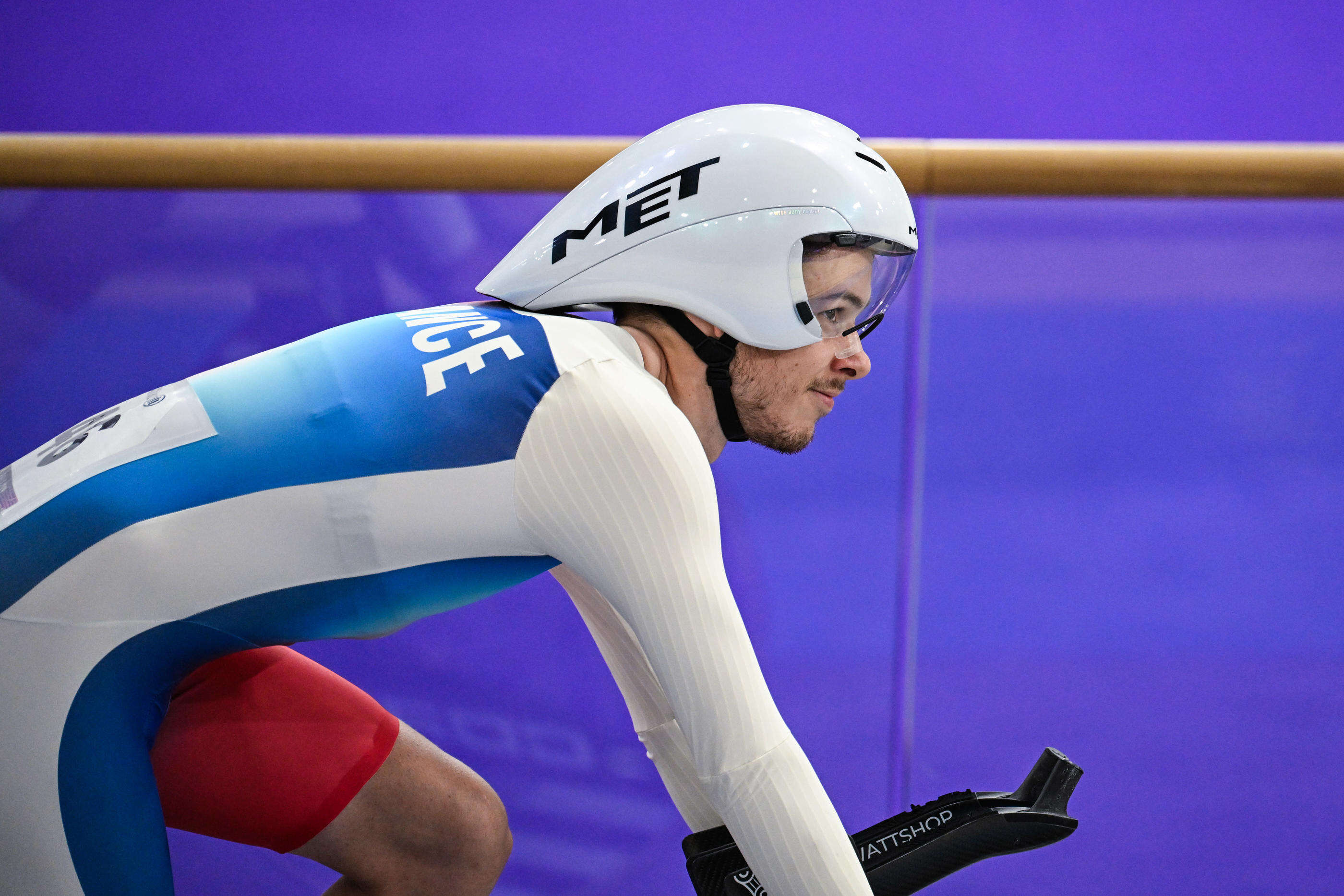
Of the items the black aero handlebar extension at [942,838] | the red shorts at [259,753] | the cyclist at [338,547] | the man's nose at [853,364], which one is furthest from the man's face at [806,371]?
the red shorts at [259,753]

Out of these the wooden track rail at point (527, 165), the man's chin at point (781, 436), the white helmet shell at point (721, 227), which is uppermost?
the wooden track rail at point (527, 165)

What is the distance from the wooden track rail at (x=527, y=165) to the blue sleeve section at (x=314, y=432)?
59 cm

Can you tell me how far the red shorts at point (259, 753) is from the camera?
2.78 ft

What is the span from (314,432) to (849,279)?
48 cm

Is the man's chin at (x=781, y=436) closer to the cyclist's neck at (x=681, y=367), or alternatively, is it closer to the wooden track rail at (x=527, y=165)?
the cyclist's neck at (x=681, y=367)

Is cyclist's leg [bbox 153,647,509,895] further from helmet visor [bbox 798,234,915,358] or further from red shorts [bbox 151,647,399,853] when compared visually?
helmet visor [bbox 798,234,915,358]

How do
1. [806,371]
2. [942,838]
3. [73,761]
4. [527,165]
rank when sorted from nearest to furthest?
[73,761] < [942,838] < [806,371] < [527,165]

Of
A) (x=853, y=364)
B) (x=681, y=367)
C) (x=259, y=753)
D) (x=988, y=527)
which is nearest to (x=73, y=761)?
(x=259, y=753)

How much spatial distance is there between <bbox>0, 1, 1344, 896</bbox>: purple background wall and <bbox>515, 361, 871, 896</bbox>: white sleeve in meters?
0.80

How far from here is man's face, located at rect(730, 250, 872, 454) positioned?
935 mm

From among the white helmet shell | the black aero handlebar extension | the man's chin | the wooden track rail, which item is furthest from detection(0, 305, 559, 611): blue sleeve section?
the wooden track rail

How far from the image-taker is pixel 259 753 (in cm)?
87

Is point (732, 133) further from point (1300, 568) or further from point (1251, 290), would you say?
point (1300, 568)

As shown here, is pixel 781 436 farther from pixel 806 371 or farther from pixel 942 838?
pixel 942 838
